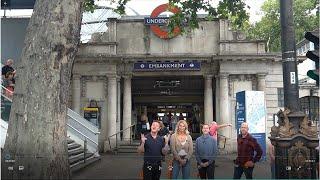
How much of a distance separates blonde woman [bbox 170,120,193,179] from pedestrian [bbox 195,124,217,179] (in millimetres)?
637

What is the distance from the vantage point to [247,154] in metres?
9.12

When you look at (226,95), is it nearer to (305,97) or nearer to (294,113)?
(305,97)

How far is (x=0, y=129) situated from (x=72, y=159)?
11.6 feet

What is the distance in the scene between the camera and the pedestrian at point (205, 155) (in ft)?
30.4

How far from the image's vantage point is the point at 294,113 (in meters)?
8.60

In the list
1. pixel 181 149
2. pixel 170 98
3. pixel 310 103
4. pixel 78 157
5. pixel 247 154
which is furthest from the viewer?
pixel 170 98

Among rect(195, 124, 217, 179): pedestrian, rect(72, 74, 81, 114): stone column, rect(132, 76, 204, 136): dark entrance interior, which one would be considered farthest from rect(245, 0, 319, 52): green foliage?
rect(195, 124, 217, 179): pedestrian

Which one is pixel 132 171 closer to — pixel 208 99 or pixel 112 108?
pixel 112 108

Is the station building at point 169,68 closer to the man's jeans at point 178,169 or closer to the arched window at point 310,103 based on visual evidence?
the arched window at point 310,103

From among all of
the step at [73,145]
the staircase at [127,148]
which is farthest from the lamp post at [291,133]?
the staircase at [127,148]

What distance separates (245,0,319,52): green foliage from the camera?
42531 mm

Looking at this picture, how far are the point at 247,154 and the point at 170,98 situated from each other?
22.3 m

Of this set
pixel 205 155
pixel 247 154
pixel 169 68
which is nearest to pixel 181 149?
pixel 205 155

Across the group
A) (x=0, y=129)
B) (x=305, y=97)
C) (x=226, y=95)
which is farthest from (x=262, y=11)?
(x=0, y=129)
